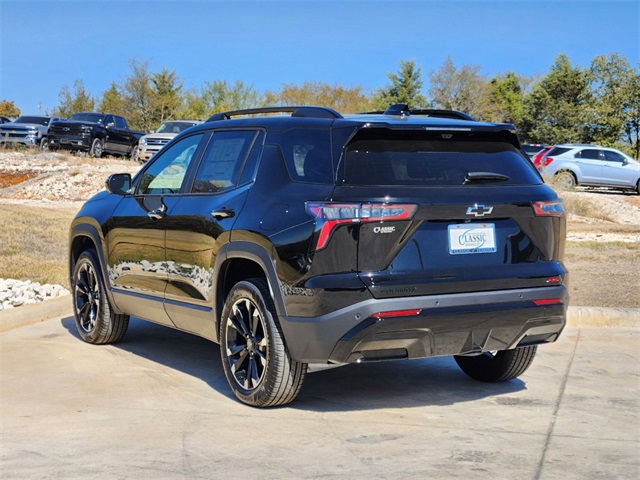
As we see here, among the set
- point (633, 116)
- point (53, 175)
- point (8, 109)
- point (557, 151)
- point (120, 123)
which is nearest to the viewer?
point (53, 175)

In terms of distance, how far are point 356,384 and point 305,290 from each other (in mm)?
1562

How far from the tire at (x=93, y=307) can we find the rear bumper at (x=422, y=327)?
280cm

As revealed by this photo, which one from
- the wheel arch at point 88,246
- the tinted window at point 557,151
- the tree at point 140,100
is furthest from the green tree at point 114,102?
the wheel arch at point 88,246

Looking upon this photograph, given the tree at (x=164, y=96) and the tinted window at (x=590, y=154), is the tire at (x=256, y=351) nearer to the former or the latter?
the tinted window at (x=590, y=154)

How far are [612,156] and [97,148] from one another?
58.0 ft

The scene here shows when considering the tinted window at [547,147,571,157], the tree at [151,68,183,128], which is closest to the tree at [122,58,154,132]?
the tree at [151,68,183,128]

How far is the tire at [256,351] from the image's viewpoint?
5.65 metres

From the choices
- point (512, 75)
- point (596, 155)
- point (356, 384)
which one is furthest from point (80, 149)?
point (512, 75)

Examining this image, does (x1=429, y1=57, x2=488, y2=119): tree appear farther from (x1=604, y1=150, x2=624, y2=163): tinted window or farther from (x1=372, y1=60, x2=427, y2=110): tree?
(x1=604, y1=150, x2=624, y2=163): tinted window

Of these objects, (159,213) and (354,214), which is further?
(159,213)

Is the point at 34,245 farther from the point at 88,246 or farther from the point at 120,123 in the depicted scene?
the point at 120,123

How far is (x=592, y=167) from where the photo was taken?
30688mm

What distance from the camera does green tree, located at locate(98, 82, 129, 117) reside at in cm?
6588

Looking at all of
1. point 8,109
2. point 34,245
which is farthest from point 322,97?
point 34,245
